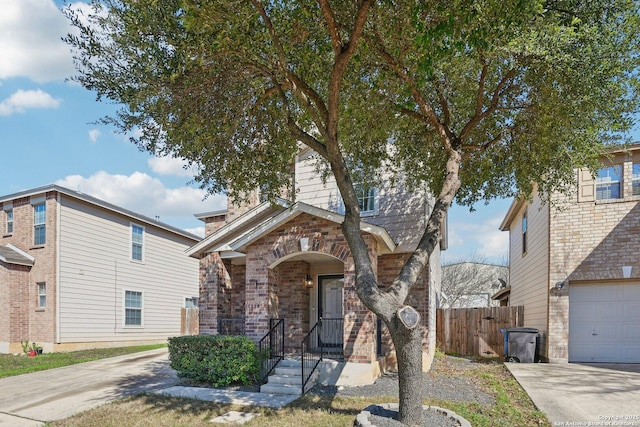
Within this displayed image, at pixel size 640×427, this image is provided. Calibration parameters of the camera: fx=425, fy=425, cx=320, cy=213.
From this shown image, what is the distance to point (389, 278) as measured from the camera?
11.0 m

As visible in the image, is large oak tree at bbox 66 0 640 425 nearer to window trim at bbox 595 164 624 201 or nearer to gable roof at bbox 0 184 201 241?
window trim at bbox 595 164 624 201

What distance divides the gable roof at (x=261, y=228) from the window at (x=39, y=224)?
7790mm

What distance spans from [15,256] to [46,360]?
4.81 m

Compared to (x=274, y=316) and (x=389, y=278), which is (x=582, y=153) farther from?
(x=274, y=316)

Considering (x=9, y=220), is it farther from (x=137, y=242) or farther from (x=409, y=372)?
(x=409, y=372)

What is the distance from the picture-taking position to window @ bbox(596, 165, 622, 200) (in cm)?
1175

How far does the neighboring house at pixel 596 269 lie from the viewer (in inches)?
450

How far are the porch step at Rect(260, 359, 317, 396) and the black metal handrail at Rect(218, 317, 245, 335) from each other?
2353 millimetres

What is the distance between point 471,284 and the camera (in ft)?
102

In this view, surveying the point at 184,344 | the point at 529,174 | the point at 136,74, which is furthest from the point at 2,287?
the point at 529,174

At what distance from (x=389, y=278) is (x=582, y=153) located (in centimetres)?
514

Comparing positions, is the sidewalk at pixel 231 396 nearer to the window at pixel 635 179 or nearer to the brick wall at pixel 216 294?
the brick wall at pixel 216 294

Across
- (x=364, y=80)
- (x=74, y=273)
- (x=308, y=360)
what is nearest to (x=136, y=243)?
(x=74, y=273)

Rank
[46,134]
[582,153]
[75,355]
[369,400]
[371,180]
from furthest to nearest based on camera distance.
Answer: [75,355], [46,134], [371,180], [582,153], [369,400]
